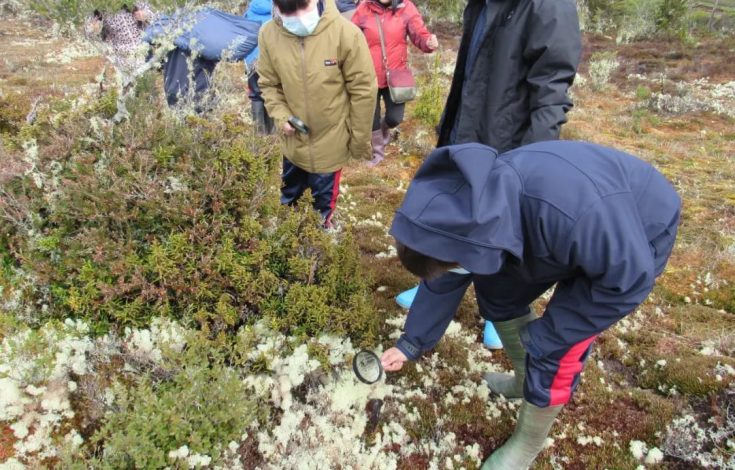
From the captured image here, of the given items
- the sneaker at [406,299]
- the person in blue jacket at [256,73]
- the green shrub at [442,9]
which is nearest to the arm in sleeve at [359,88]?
the sneaker at [406,299]

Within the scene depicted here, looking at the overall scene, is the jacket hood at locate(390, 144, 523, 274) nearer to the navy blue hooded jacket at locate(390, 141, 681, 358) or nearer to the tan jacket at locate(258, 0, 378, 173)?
the navy blue hooded jacket at locate(390, 141, 681, 358)

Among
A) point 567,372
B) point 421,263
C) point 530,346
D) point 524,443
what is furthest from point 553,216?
point 524,443

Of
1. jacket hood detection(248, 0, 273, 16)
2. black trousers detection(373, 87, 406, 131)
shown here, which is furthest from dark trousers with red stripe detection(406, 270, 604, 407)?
jacket hood detection(248, 0, 273, 16)

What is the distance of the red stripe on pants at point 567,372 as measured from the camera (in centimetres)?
231

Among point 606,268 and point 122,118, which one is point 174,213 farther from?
point 606,268

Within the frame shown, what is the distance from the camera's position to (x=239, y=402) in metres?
2.63

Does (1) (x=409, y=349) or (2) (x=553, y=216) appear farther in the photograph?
(1) (x=409, y=349)

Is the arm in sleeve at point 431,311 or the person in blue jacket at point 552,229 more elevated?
the person in blue jacket at point 552,229

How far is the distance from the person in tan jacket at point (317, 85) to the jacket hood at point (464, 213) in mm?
2498

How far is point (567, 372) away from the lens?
2.41 m

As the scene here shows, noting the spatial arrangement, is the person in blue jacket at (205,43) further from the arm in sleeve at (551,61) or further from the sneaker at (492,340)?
the sneaker at (492,340)

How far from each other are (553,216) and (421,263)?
578 mm

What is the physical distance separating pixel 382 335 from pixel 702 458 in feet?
7.70

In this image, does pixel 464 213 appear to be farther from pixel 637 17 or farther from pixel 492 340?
pixel 637 17
